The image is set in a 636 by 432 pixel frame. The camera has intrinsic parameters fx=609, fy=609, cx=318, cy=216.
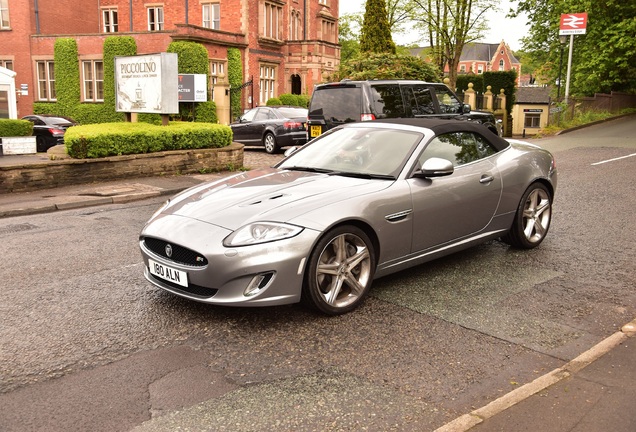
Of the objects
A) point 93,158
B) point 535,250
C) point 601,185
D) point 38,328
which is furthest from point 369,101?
point 38,328

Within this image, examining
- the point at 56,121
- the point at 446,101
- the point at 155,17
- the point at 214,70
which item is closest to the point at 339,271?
the point at 446,101

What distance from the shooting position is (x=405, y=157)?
5.61 metres

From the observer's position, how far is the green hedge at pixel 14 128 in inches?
782

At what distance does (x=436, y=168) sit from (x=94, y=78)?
34.0m

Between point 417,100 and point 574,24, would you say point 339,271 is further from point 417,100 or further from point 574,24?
point 574,24

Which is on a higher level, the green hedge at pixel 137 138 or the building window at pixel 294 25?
the building window at pixel 294 25

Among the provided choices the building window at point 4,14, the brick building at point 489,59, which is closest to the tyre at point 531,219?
the building window at point 4,14

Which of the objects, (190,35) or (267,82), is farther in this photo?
(267,82)

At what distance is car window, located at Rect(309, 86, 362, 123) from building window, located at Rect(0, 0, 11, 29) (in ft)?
99.3

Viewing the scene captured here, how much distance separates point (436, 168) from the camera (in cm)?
533

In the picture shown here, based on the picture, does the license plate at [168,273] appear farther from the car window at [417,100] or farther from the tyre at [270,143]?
the tyre at [270,143]

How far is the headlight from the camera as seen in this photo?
4.46 metres

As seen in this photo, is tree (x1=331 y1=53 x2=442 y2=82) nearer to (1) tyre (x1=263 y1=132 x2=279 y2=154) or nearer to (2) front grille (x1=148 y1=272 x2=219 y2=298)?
(1) tyre (x1=263 y1=132 x2=279 y2=154)

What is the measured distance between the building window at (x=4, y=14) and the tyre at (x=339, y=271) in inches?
1509
